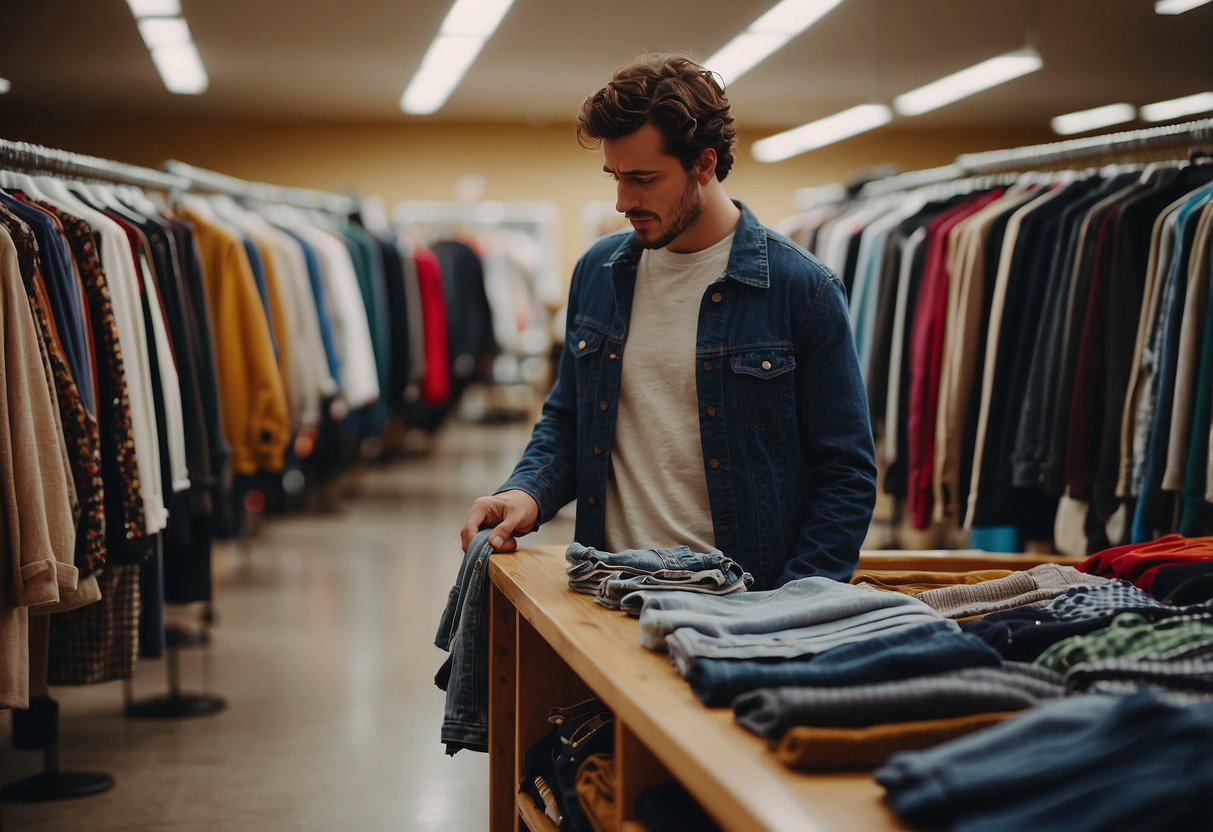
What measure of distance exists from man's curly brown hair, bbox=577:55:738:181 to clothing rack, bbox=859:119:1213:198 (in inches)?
64.6

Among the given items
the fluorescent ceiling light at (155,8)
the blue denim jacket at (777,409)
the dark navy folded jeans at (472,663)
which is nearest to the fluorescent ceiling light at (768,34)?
the fluorescent ceiling light at (155,8)

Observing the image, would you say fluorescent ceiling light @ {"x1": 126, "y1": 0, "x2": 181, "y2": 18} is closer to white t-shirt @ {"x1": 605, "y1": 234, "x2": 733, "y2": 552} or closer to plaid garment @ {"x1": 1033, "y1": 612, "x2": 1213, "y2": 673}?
white t-shirt @ {"x1": 605, "y1": 234, "x2": 733, "y2": 552}

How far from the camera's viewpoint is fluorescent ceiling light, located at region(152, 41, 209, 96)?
10148 millimetres

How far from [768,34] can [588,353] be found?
7.23 m

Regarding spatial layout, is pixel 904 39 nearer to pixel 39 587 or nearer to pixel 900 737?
pixel 39 587

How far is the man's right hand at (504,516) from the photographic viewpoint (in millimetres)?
2230

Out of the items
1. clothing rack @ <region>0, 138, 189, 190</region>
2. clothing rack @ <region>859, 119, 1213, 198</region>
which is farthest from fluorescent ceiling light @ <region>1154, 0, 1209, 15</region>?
clothing rack @ <region>0, 138, 189, 190</region>

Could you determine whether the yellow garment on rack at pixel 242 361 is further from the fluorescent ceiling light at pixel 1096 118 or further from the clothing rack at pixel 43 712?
the fluorescent ceiling light at pixel 1096 118

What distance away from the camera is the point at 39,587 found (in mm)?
2541

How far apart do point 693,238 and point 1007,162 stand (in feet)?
8.42

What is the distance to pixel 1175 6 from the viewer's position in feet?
24.5

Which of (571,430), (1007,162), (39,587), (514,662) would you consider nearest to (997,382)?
(1007,162)

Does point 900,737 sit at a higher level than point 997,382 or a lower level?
lower

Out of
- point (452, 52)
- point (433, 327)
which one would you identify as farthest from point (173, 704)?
point (452, 52)
